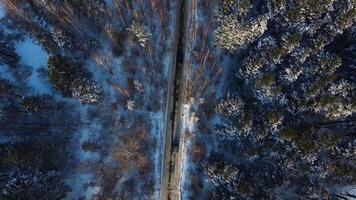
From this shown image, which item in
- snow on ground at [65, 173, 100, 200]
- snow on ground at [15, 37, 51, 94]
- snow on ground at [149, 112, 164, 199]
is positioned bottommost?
snow on ground at [65, 173, 100, 200]

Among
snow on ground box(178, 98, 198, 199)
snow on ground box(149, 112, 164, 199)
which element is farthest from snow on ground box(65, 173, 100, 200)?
snow on ground box(178, 98, 198, 199)

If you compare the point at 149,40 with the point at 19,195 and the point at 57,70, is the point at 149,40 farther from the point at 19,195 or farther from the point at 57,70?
the point at 19,195

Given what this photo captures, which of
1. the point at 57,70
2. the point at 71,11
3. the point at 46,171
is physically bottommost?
the point at 46,171

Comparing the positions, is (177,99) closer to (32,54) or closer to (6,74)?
(32,54)

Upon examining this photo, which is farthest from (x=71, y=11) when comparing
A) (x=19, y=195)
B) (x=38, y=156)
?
(x=19, y=195)

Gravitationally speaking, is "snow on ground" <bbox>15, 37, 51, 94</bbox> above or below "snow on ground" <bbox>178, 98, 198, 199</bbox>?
above

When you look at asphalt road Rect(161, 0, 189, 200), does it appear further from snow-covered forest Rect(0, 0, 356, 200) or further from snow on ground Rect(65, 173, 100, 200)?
snow on ground Rect(65, 173, 100, 200)

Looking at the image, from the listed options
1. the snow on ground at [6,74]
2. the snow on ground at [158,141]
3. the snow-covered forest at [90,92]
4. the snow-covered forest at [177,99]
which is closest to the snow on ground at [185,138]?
the snow-covered forest at [177,99]

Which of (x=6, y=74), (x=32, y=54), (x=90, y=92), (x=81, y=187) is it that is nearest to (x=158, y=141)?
(x=90, y=92)

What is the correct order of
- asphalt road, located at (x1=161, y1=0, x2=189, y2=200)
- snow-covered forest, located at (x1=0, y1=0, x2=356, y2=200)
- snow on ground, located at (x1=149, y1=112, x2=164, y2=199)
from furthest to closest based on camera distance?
asphalt road, located at (x1=161, y1=0, x2=189, y2=200) → snow on ground, located at (x1=149, y1=112, x2=164, y2=199) → snow-covered forest, located at (x1=0, y1=0, x2=356, y2=200)
